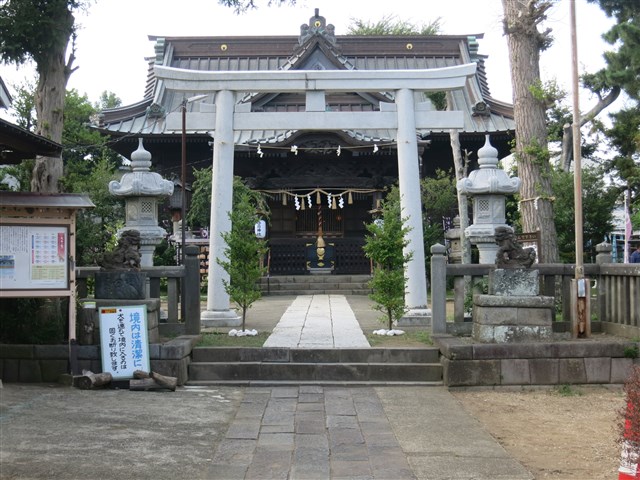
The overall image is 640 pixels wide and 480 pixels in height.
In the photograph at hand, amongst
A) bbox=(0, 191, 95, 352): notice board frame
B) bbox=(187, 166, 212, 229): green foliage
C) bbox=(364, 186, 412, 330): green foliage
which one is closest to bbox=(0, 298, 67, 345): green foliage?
bbox=(0, 191, 95, 352): notice board frame

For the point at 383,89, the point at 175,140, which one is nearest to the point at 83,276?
the point at 383,89

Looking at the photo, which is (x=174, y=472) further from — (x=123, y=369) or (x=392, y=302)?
(x=392, y=302)

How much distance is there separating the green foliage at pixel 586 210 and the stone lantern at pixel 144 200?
1281 cm

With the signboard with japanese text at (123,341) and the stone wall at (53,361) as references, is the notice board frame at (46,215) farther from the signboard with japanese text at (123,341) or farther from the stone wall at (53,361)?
the signboard with japanese text at (123,341)

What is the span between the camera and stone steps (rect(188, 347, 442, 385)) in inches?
357

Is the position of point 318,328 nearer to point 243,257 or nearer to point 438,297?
point 243,257

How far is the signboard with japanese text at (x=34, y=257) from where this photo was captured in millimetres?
8195

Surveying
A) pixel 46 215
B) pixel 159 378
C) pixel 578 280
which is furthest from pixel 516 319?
pixel 46 215

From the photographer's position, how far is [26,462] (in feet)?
17.0

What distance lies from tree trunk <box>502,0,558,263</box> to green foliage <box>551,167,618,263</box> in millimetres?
8206

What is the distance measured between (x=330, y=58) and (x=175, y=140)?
6.38 m

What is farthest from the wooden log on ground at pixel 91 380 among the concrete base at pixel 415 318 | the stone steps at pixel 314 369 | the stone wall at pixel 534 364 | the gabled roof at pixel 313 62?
the gabled roof at pixel 313 62

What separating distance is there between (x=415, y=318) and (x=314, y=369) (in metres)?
3.44

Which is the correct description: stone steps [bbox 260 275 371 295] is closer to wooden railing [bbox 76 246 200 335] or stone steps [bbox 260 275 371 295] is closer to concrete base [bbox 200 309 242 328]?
concrete base [bbox 200 309 242 328]
